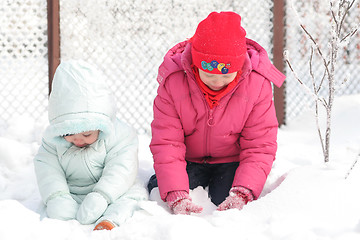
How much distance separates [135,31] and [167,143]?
187 centimetres

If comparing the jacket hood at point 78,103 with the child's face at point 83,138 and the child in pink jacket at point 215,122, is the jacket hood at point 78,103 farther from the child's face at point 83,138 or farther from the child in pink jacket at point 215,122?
the child in pink jacket at point 215,122

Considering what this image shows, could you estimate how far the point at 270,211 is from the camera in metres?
1.64

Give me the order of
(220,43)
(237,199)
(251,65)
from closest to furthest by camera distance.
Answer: (220,43)
(237,199)
(251,65)

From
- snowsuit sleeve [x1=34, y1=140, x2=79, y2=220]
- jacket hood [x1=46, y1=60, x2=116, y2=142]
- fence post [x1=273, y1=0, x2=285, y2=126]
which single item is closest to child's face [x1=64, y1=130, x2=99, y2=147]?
jacket hood [x1=46, y1=60, x2=116, y2=142]

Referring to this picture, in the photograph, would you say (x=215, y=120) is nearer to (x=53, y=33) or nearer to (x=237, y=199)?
(x=237, y=199)

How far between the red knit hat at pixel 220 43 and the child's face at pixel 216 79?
5 centimetres

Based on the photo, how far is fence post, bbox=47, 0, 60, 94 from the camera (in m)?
3.65

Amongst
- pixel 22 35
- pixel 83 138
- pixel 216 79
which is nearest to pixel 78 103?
pixel 83 138

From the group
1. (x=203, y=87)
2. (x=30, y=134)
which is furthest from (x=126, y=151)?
(x=30, y=134)

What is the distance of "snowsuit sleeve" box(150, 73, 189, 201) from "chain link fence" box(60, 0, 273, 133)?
161 cm

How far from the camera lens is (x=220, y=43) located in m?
1.94

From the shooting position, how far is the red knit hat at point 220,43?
76.5 inches

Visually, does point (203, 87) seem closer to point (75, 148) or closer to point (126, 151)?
point (126, 151)

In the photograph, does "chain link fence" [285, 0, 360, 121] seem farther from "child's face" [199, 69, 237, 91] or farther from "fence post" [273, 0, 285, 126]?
A: "child's face" [199, 69, 237, 91]
